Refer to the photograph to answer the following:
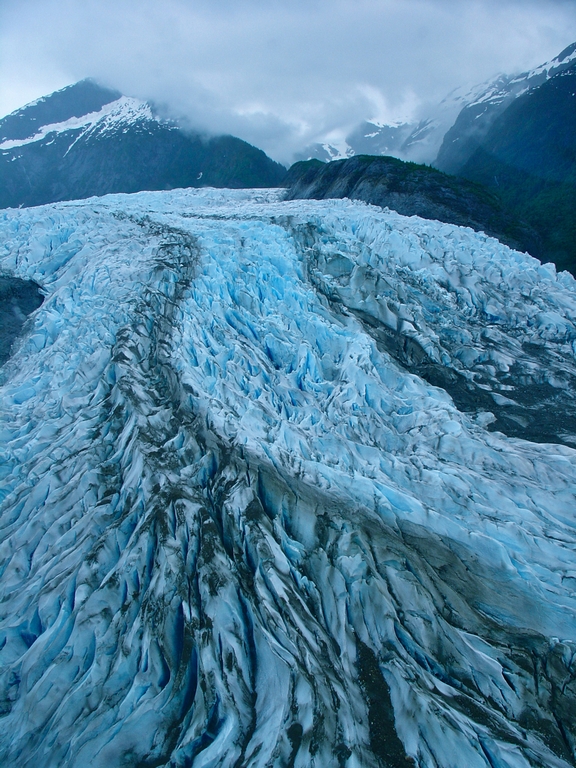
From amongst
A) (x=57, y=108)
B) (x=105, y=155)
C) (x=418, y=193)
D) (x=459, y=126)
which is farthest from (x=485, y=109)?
(x=57, y=108)

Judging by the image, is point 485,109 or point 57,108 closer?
point 485,109

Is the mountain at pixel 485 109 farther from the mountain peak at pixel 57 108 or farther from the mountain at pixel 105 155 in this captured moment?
the mountain peak at pixel 57 108

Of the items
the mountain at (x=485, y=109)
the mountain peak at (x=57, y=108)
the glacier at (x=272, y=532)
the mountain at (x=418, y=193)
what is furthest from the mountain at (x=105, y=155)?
the glacier at (x=272, y=532)

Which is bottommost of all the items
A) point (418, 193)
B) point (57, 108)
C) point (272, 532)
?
point (272, 532)

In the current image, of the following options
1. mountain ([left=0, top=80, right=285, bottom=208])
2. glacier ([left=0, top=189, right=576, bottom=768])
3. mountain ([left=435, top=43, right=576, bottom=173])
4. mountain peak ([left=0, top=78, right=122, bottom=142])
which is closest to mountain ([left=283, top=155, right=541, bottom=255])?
glacier ([left=0, top=189, right=576, bottom=768])

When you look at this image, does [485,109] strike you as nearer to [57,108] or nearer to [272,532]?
[57,108]

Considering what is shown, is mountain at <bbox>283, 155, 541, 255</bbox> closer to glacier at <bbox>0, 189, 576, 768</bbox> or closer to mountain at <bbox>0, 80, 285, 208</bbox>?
glacier at <bbox>0, 189, 576, 768</bbox>
